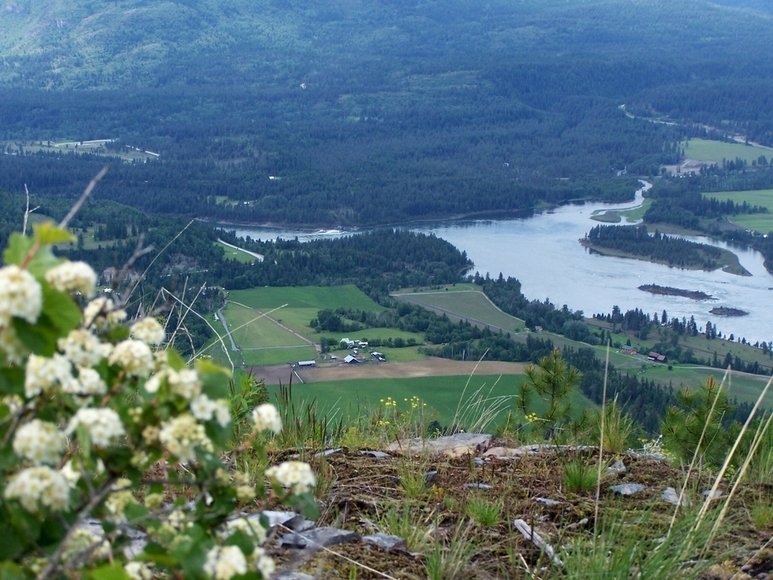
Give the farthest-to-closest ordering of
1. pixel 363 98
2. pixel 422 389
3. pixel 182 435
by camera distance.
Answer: pixel 363 98 → pixel 422 389 → pixel 182 435

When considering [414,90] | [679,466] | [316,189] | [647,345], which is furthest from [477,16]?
[679,466]

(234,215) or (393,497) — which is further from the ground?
(393,497)

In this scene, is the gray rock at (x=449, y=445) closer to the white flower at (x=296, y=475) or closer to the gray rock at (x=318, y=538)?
the gray rock at (x=318, y=538)

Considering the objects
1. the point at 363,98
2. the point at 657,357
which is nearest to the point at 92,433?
the point at 657,357

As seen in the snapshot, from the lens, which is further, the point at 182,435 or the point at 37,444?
the point at 182,435

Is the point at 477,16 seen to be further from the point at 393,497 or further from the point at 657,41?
the point at 393,497

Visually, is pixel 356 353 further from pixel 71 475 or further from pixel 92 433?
pixel 92 433
